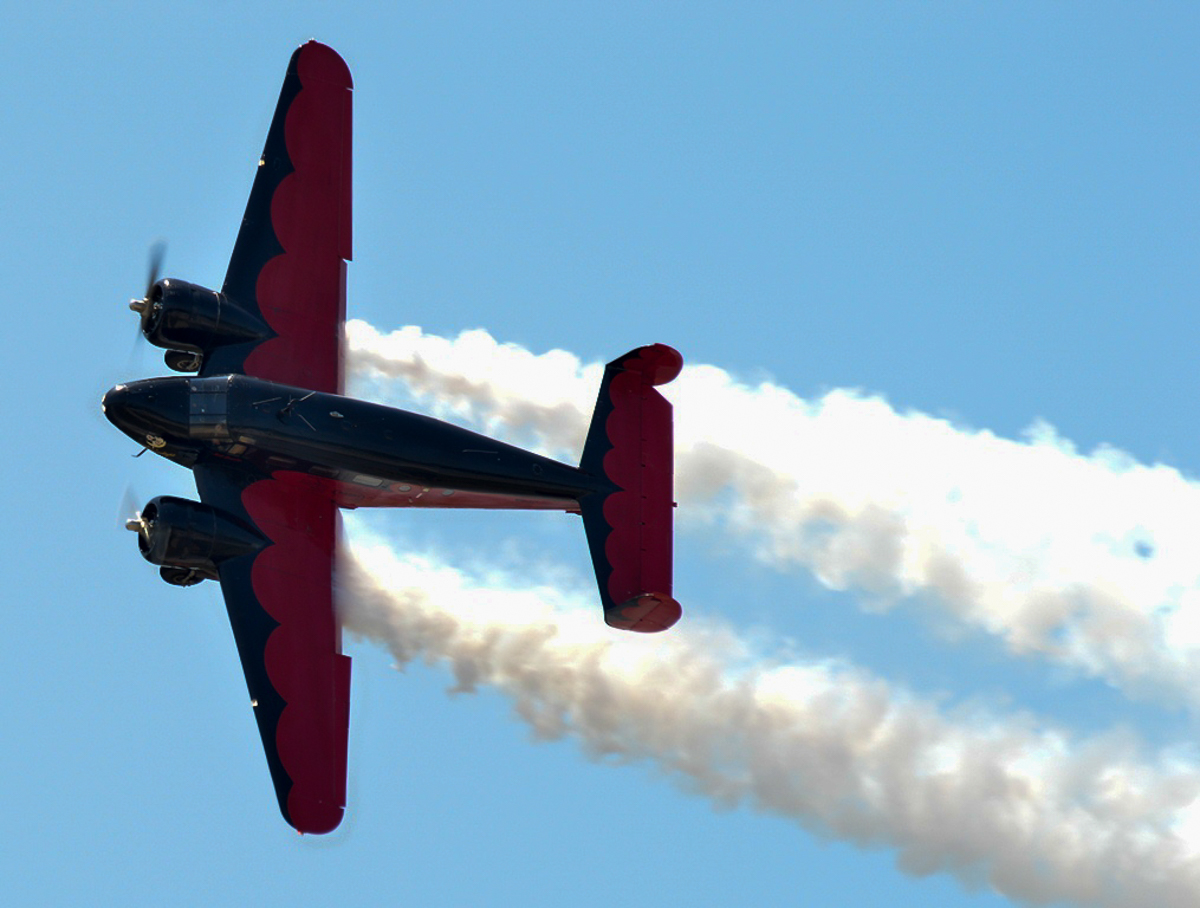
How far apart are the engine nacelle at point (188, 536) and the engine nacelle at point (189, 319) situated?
10.6 ft

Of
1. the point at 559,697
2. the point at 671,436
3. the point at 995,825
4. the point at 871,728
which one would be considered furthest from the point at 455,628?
the point at 995,825

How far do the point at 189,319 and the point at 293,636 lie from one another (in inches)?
238

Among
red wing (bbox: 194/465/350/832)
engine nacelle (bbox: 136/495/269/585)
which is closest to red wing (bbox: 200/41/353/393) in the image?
red wing (bbox: 194/465/350/832)

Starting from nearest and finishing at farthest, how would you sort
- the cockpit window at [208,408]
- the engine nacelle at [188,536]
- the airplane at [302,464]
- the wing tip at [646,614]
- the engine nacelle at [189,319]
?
the engine nacelle at [188,536], the airplane at [302,464], the cockpit window at [208,408], the wing tip at [646,614], the engine nacelle at [189,319]

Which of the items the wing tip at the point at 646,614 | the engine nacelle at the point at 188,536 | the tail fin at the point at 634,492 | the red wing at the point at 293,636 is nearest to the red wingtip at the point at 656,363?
the tail fin at the point at 634,492

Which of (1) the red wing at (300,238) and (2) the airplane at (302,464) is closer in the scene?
(2) the airplane at (302,464)

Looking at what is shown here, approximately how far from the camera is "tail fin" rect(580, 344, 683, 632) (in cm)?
3906

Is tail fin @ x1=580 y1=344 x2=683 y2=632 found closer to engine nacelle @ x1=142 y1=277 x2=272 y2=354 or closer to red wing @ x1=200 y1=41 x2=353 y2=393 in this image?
red wing @ x1=200 y1=41 x2=353 y2=393

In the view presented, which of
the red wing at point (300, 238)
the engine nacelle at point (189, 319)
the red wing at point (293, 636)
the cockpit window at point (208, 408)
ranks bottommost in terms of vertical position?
the red wing at point (293, 636)

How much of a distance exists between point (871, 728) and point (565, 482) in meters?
7.16

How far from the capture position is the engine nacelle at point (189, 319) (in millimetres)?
39250

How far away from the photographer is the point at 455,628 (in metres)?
40.6

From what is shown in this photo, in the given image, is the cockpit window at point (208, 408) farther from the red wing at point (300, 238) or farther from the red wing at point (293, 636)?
the red wing at point (300, 238)

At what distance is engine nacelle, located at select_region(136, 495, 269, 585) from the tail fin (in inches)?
248
